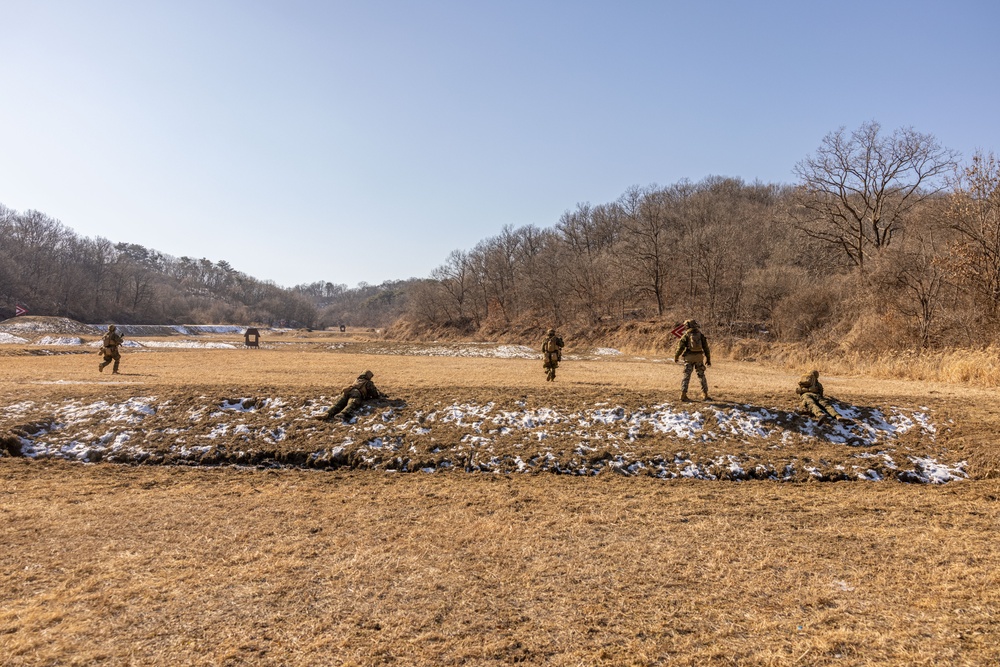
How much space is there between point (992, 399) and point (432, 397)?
13.9 meters

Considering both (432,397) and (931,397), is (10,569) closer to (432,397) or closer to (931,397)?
(432,397)

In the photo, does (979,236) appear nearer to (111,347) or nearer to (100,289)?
(111,347)

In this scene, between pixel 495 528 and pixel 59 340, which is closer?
→ pixel 495 528

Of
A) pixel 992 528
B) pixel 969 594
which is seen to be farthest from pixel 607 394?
pixel 969 594

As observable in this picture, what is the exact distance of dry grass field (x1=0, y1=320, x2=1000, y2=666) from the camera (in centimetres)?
426

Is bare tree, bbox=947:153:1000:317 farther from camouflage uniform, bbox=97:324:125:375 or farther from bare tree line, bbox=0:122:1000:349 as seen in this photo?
camouflage uniform, bbox=97:324:125:375

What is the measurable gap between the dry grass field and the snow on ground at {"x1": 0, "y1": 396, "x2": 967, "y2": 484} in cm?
6

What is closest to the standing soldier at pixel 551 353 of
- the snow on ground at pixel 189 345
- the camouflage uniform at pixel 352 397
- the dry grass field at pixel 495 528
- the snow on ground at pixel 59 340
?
the dry grass field at pixel 495 528

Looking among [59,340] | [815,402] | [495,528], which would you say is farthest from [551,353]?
[59,340]

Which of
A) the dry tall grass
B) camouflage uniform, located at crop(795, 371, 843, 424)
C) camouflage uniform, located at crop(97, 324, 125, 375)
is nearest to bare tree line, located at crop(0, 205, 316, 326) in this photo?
camouflage uniform, located at crop(97, 324, 125, 375)

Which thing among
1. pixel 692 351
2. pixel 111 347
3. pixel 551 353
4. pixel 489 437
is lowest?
pixel 489 437

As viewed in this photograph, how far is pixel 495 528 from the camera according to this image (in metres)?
6.99

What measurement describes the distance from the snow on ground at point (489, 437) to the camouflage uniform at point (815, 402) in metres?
0.28

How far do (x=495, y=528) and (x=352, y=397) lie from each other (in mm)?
6788
